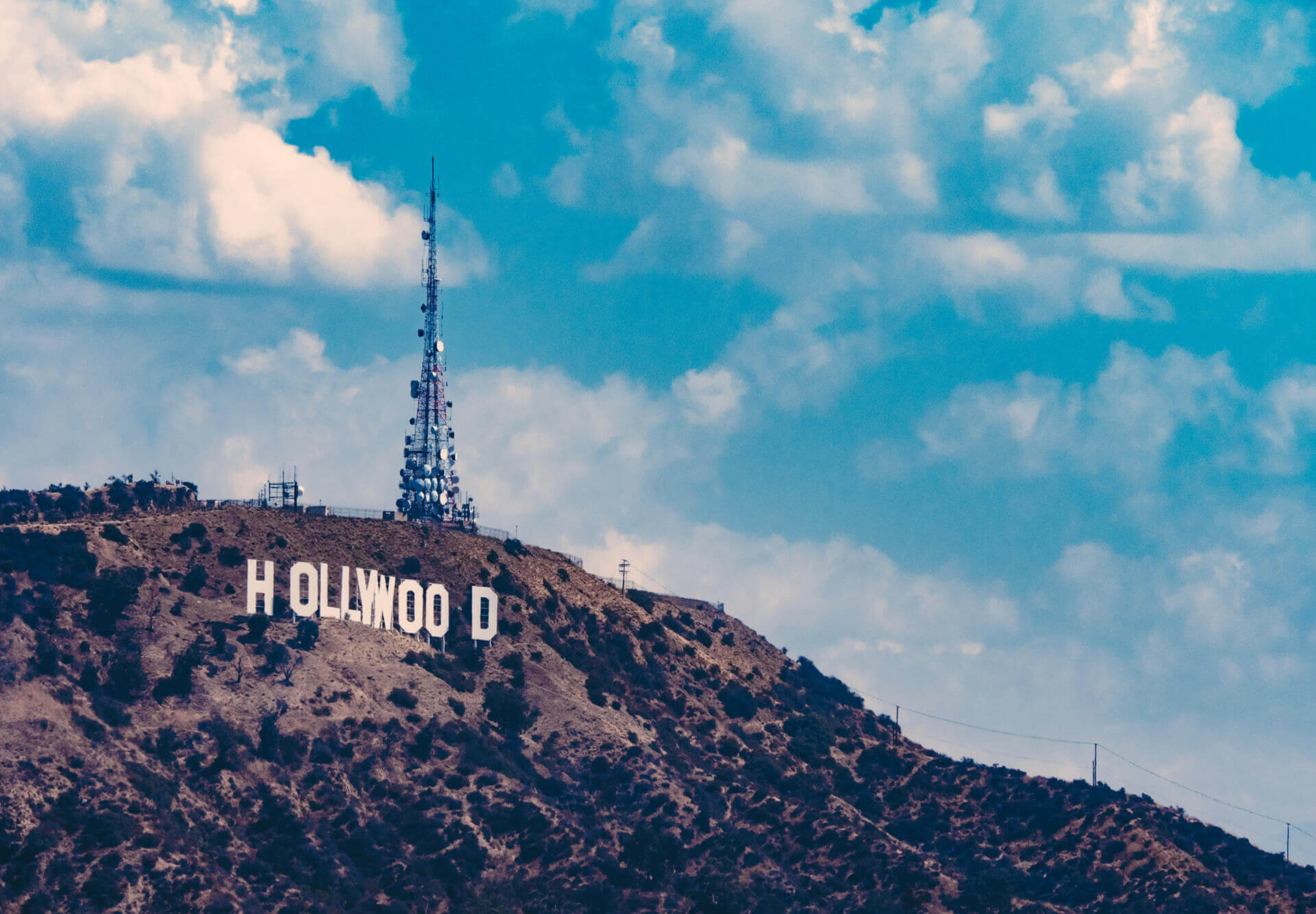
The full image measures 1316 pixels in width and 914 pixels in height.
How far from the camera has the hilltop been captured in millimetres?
116375

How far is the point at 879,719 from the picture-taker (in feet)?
573

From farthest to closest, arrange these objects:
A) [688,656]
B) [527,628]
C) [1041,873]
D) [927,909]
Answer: [688,656], [527,628], [1041,873], [927,909]

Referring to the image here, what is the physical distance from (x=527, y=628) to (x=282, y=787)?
112ft

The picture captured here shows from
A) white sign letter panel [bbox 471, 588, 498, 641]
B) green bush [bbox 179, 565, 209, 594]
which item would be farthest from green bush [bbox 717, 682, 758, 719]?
green bush [bbox 179, 565, 209, 594]

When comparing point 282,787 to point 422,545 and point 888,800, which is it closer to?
point 422,545

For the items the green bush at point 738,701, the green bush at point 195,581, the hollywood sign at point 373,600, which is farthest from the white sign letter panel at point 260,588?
the green bush at point 738,701

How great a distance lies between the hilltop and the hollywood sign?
1393mm

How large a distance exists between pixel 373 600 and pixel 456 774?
1832cm

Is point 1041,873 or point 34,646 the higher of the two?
point 34,646

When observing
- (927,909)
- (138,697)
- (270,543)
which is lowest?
(927,909)

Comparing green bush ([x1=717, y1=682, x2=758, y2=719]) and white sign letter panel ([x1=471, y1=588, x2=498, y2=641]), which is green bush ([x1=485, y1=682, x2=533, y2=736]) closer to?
white sign letter panel ([x1=471, y1=588, x2=498, y2=641])

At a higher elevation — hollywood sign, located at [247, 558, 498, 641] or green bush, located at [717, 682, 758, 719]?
hollywood sign, located at [247, 558, 498, 641]

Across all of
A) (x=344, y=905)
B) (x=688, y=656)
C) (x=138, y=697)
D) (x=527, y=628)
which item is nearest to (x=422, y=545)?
(x=527, y=628)

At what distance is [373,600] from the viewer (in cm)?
14525
